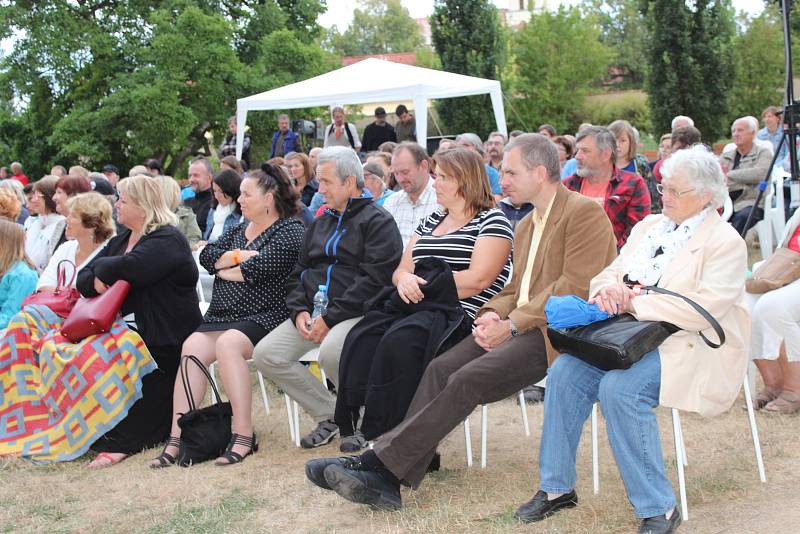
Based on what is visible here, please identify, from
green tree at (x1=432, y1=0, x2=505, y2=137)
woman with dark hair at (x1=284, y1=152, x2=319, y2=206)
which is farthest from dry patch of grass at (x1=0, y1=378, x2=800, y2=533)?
green tree at (x1=432, y1=0, x2=505, y2=137)

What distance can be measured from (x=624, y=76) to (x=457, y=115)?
29.9 m

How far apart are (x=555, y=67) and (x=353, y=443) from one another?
99.3 ft

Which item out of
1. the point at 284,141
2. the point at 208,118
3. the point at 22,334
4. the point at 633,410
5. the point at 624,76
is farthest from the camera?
the point at 624,76

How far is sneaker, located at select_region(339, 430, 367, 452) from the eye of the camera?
438cm

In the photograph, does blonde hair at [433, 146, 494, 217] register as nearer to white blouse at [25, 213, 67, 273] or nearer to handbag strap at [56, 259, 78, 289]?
handbag strap at [56, 259, 78, 289]

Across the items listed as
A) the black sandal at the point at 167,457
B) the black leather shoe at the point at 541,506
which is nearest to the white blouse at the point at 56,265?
the black sandal at the point at 167,457

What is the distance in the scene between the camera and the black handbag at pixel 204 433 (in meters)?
4.48

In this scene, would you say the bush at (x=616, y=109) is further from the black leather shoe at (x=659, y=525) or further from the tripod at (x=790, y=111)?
the black leather shoe at (x=659, y=525)

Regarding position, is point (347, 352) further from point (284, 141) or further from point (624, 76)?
point (624, 76)

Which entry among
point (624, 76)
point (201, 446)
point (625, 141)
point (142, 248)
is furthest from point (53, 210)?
point (624, 76)

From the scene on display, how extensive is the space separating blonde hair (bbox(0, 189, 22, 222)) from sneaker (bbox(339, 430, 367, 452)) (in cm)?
338

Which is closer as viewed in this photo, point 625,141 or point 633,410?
point 633,410

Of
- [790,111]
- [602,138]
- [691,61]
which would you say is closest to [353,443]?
[602,138]

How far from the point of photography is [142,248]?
15.5 feet
